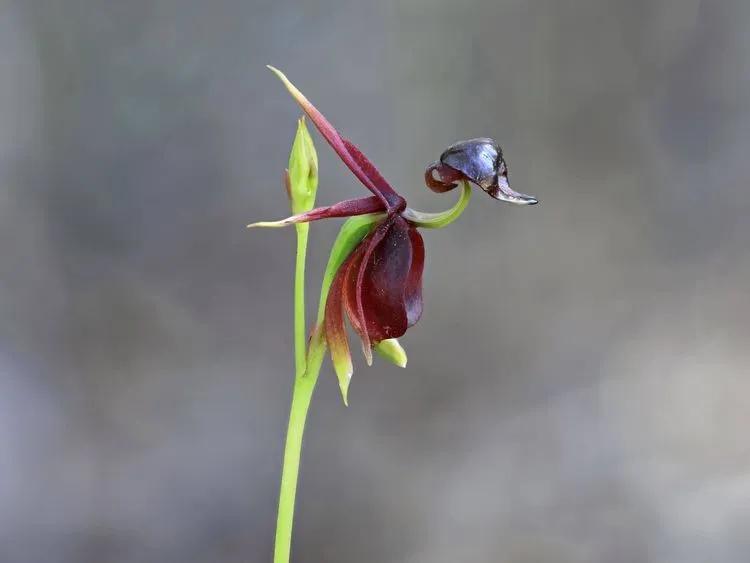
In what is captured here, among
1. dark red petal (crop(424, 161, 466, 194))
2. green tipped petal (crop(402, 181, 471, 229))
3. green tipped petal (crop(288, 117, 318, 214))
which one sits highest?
green tipped petal (crop(288, 117, 318, 214))

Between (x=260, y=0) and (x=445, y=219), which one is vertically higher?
(x=260, y=0)

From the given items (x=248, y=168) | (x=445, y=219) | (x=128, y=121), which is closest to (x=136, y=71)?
(x=128, y=121)

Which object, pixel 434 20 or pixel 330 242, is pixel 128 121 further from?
pixel 434 20

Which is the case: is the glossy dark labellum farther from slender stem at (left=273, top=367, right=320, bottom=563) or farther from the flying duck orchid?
slender stem at (left=273, top=367, right=320, bottom=563)

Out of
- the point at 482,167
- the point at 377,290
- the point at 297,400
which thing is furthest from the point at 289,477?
the point at 482,167

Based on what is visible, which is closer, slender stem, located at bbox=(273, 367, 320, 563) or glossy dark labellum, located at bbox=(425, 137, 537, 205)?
glossy dark labellum, located at bbox=(425, 137, 537, 205)

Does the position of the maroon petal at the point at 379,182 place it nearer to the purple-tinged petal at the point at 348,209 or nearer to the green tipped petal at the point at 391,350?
the purple-tinged petal at the point at 348,209

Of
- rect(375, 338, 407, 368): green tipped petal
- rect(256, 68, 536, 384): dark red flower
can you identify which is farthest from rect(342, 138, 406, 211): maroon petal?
rect(375, 338, 407, 368): green tipped petal

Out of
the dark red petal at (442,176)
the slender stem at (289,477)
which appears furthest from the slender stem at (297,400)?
the dark red petal at (442,176)
